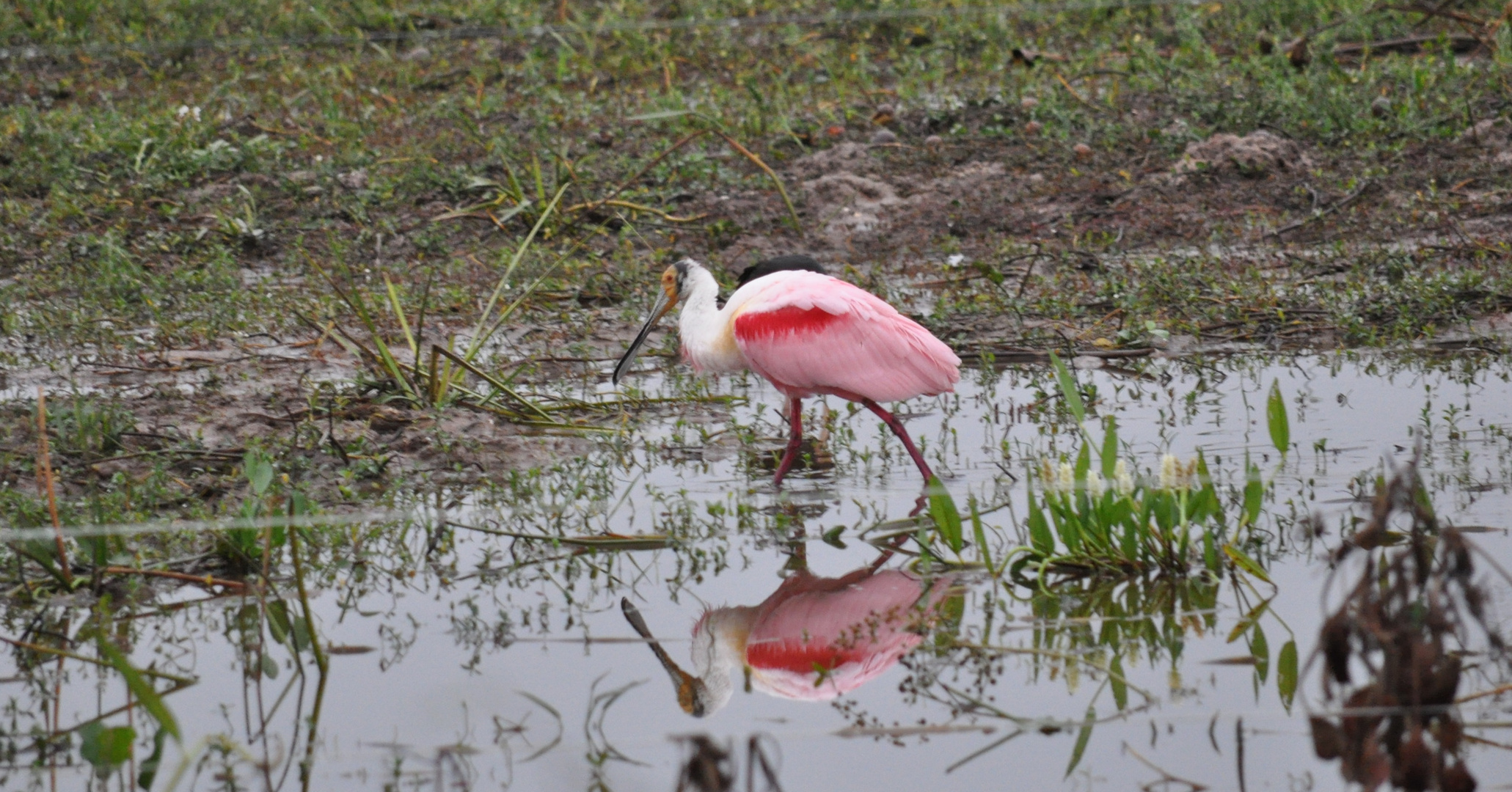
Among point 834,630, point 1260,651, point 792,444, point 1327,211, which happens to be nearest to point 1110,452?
point 1260,651

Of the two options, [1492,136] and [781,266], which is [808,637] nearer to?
[781,266]

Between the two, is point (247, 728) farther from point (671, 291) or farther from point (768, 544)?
point (671, 291)

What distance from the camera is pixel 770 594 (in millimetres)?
4457

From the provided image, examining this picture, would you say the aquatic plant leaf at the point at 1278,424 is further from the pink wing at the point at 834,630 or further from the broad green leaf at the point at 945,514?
the pink wing at the point at 834,630

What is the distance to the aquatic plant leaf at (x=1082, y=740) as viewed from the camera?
3317 mm

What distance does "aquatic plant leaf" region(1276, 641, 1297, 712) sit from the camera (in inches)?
143

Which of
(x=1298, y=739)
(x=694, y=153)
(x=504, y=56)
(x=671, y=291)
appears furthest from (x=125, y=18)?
(x=1298, y=739)

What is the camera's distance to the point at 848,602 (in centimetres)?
437

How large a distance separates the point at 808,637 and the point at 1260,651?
3.70ft

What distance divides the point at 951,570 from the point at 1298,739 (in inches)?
50.9

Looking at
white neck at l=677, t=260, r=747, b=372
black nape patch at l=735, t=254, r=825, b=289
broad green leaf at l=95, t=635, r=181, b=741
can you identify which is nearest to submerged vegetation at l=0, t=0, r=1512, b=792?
broad green leaf at l=95, t=635, r=181, b=741

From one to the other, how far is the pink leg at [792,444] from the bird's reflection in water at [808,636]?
74cm

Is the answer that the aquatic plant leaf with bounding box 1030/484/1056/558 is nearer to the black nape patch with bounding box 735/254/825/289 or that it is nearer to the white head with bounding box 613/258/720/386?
the white head with bounding box 613/258/720/386

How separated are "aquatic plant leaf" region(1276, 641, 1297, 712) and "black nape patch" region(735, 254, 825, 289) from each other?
3.20 metres
